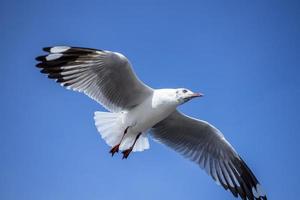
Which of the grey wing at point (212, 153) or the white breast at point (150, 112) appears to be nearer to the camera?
the white breast at point (150, 112)

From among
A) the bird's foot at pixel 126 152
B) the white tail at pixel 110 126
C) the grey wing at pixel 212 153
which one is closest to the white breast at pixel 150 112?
the white tail at pixel 110 126

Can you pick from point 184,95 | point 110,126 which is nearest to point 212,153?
A: point 184,95

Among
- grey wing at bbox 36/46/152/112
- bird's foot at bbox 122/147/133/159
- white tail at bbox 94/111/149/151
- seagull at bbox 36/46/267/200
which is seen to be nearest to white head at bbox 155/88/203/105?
seagull at bbox 36/46/267/200

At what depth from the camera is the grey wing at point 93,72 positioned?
19.8ft

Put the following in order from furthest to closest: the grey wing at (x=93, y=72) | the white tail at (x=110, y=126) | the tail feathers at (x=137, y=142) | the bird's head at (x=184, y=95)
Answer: the tail feathers at (x=137, y=142)
the white tail at (x=110, y=126)
the bird's head at (x=184, y=95)
the grey wing at (x=93, y=72)

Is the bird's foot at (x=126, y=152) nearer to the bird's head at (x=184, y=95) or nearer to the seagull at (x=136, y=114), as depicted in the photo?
the seagull at (x=136, y=114)

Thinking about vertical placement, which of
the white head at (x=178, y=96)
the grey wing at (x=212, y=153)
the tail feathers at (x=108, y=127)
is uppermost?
the white head at (x=178, y=96)

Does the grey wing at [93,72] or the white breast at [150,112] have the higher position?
the grey wing at [93,72]

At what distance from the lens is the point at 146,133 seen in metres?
6.78

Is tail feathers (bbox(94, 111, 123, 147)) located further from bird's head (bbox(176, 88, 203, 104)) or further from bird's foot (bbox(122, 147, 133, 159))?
bird's head (bbox(176, 88, 203, 104))

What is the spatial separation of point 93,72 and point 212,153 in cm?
216

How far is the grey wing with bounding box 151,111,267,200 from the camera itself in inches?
275

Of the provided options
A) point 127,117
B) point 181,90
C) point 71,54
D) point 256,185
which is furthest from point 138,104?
point 256,185

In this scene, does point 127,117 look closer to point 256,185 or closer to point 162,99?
point 162,99
